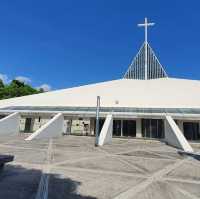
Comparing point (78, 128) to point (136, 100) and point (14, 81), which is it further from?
point (14, 81)

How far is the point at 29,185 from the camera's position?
553 centimetres

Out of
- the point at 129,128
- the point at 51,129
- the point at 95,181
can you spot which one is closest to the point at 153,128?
the point at 129,128

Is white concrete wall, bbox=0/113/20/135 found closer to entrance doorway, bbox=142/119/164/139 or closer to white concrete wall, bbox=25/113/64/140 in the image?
white concrete wall, bbox=25/113/64/140

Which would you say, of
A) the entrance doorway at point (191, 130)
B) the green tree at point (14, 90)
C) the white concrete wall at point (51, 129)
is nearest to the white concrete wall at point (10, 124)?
the white concrete wall at point (51, 129)

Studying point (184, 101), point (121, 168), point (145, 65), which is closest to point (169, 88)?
point (184, 101)

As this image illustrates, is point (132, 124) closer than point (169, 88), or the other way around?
point (132, 124)

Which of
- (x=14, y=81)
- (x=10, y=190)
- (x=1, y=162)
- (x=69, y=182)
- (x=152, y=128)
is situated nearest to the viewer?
(x=10, y=190)

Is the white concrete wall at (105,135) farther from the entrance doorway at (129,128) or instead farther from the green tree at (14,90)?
the green tree at (14,90)

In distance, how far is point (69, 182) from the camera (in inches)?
232

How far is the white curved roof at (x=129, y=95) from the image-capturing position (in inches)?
1046

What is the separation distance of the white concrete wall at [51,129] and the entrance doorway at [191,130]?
15096mm

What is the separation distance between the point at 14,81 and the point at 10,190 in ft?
179

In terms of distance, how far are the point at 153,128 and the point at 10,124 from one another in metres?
17.4

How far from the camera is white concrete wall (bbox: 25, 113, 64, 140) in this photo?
1958 cm
